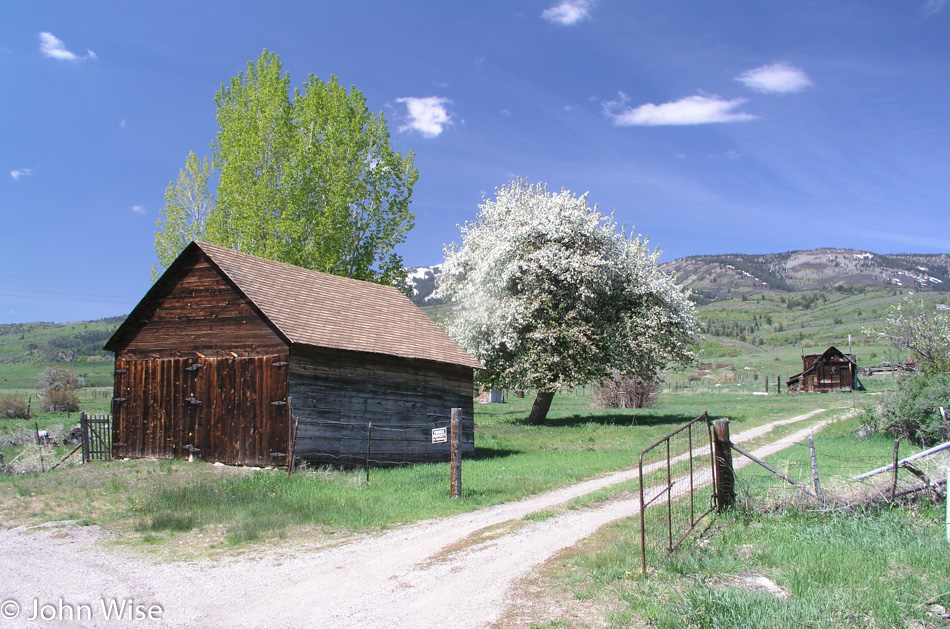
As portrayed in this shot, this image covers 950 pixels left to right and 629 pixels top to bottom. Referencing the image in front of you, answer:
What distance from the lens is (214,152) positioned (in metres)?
32.2

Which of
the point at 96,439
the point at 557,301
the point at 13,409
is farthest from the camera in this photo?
the point at 13,409

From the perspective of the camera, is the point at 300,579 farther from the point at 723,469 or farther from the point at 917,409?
the point at 917,409

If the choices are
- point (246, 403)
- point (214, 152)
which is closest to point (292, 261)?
point (214, 152)

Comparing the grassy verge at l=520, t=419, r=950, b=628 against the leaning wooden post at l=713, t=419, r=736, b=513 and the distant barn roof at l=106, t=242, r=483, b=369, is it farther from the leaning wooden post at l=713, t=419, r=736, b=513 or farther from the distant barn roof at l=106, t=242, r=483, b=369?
the distant barn roof at l=106, t=242, r=483, b=369

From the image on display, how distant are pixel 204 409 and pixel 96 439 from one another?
20.5 ft

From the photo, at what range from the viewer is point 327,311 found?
1878 centimetres

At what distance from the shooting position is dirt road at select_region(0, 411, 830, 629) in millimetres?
6547

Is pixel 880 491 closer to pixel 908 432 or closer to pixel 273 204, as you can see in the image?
pixel 908 432

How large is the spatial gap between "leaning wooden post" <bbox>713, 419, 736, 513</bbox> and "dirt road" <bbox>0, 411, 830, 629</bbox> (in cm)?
181

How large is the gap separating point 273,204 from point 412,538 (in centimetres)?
2182

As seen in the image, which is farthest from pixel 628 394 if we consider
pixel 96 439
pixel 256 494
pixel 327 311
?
pixel 256 494

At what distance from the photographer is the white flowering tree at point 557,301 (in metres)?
27.5

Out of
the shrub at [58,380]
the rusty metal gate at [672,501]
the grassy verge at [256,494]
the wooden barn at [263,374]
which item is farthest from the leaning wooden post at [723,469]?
the shrub at [58,380]

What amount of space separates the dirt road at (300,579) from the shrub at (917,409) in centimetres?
1138
